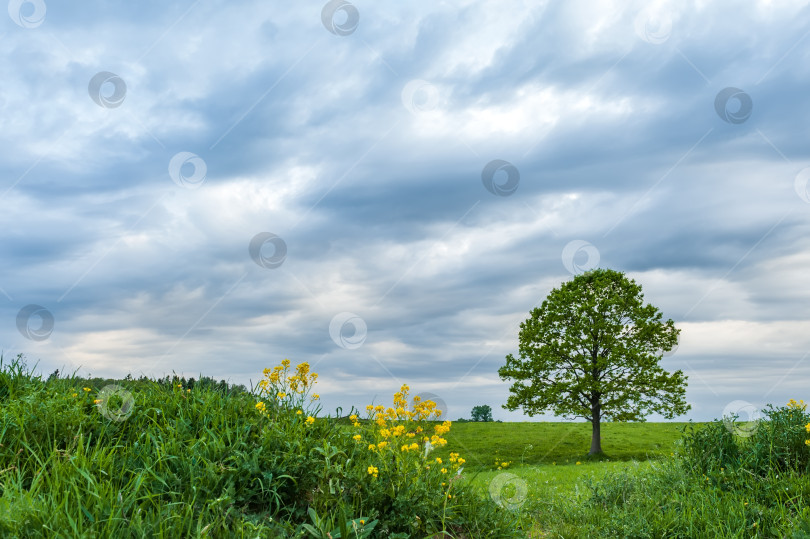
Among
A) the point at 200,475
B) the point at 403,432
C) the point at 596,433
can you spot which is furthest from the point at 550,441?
the point at 200,475

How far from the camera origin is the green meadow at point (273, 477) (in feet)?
15.6

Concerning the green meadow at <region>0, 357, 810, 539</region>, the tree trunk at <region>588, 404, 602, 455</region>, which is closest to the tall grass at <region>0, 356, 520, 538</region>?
the green meadow at <region>0, 357, 810, 539</region>

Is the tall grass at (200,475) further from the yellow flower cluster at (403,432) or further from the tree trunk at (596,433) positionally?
the tree trunk at (596,433)

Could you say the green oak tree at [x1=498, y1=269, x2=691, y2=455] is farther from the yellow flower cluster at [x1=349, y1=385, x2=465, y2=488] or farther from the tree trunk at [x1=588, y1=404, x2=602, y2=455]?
the yellow flower cluster at [x1=349, y1=385, x2=465, y2=488]

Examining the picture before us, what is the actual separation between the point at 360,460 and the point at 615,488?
19.2ft

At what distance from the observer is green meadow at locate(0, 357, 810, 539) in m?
4.74

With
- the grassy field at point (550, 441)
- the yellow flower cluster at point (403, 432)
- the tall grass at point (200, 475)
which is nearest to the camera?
the tall grass at point (200, 475)

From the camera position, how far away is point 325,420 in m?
6.73

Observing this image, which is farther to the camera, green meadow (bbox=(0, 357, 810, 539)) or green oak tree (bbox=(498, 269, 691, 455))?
green oak tree (bbox=(498, 269, 691, 455))

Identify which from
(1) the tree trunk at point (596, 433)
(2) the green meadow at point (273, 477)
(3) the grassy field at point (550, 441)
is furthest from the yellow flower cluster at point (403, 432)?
(1) the tree trunk at point (596, 433)

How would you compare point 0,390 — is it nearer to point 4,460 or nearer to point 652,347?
point 4,460

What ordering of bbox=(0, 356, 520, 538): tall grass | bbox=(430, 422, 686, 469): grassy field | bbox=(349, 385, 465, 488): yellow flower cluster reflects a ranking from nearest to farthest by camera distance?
bbox=(0, 356, 520, 538): tall grass, bbox=(349, 385, 465, 488): yellow flower cluster, bbox=(430, 422, 686, 469): grassy field

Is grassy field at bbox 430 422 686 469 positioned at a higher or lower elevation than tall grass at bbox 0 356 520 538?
higher

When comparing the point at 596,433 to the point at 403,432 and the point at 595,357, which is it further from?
the point at 403,432
